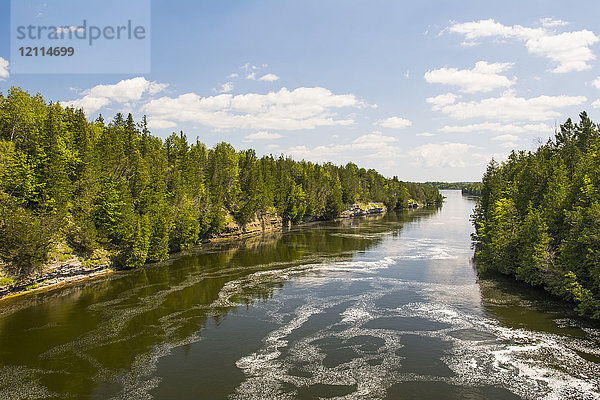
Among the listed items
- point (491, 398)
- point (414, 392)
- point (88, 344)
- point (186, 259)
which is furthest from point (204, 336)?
point (186, 259)

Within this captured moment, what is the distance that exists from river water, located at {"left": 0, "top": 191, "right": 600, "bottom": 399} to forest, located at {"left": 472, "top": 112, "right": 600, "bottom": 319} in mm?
2398

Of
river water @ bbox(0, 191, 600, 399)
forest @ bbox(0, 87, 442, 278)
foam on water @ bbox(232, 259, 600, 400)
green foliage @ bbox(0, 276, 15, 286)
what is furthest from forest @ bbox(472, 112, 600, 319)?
green foliage @ bbox(0, 276, 15, 286)

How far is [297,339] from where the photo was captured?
29.1 meters

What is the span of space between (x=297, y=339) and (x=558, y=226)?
31.1 m

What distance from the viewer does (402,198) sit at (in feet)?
635

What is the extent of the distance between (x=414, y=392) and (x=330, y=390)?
4.81 m

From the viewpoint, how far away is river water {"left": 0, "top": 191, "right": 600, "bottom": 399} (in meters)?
22.2

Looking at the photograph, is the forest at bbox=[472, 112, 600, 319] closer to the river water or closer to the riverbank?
the river water

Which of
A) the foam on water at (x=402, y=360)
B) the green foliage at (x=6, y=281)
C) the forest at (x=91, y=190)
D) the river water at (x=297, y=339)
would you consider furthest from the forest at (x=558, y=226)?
the green foliage at (x=6, y=281)

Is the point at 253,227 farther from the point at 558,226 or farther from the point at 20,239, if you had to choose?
the point at 558,226

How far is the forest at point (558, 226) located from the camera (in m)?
32.6

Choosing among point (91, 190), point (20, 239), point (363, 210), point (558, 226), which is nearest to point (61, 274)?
point (20, 239)

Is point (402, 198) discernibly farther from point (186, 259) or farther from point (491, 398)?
point (491, 398)

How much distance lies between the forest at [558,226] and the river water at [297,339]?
2398mm
